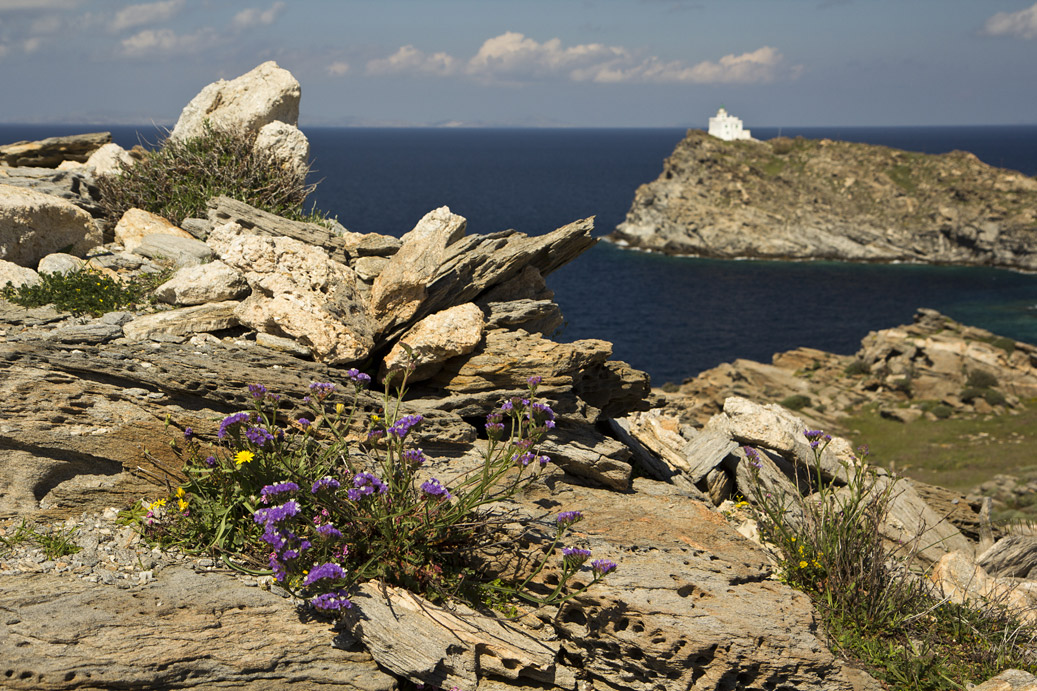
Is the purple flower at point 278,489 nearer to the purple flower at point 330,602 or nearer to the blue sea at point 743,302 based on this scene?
the purple flower at point 330,602

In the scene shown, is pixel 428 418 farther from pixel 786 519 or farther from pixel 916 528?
pixel 916 528

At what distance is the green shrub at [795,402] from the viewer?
4588cm

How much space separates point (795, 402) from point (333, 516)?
148 feet

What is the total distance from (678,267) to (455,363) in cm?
10796

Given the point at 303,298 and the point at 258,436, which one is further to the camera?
the point at 303,298

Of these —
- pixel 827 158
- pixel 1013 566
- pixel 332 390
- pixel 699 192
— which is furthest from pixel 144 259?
pixel 827 158

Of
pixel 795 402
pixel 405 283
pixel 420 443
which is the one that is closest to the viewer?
pixel 420 443

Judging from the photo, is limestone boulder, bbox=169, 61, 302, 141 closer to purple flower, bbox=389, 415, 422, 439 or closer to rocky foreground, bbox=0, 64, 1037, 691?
rocky foreground, bbox=0, 64, 1037, 691

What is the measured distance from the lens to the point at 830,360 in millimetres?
58625

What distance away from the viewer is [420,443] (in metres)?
7.89

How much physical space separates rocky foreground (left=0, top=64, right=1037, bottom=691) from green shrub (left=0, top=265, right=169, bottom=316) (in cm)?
28

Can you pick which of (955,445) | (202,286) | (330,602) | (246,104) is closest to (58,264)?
(202,286)

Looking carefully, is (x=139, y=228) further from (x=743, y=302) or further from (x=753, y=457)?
(x=743, y=302)

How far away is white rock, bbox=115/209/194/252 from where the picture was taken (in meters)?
11.2
